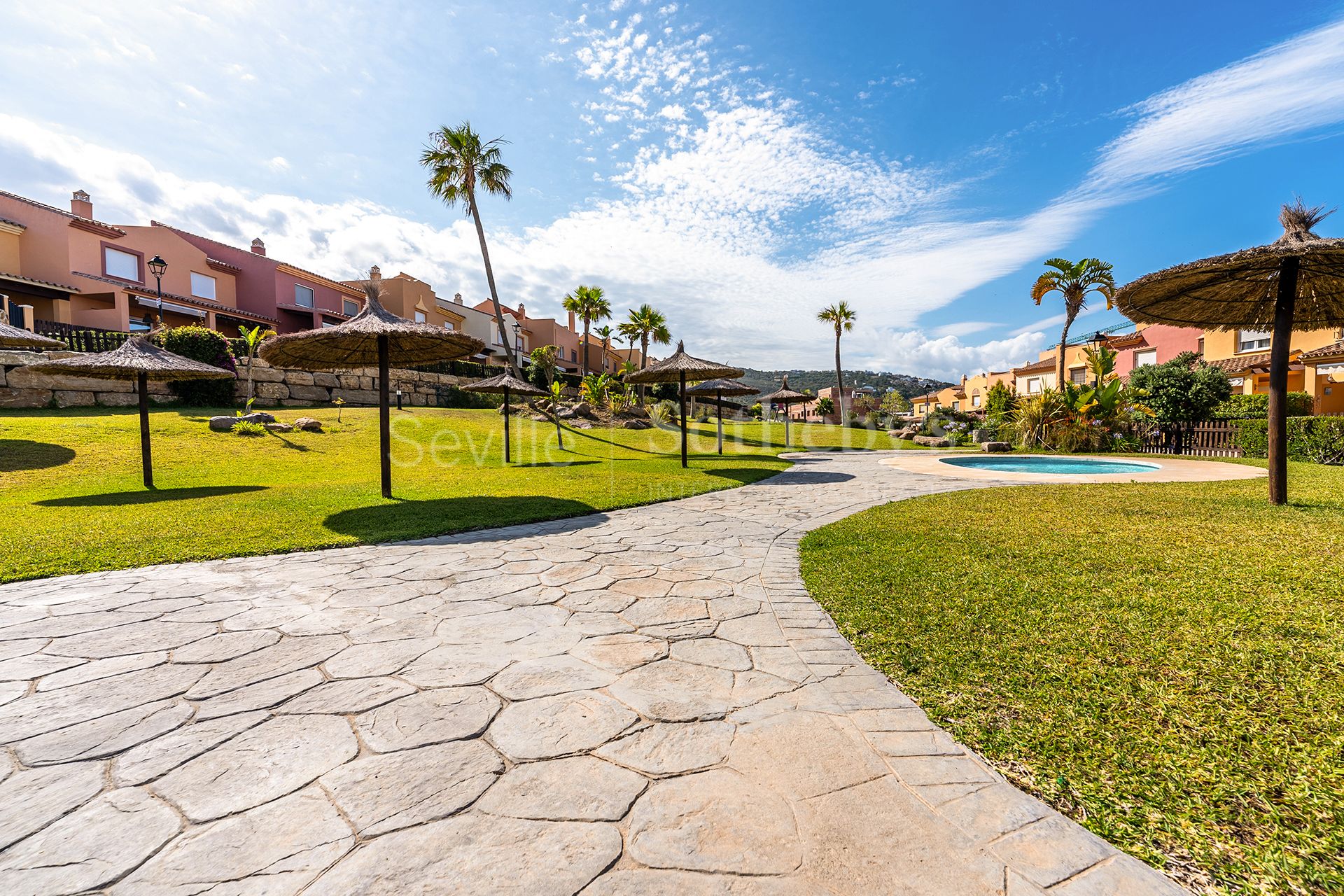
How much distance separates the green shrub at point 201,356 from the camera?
1658cm

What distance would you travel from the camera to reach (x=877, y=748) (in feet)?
7.08

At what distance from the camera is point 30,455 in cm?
993

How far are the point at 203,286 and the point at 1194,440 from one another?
4237 centimetres

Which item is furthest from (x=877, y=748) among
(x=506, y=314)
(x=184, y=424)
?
(x=506, y=314)

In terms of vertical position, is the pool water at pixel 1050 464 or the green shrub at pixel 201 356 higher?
the green shrub at pixel 201 356

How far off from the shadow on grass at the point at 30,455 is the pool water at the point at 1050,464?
19505 mm

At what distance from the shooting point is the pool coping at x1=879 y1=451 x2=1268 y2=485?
33.5 feet

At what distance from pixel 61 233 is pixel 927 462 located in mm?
33901

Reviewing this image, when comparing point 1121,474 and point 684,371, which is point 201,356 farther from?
point 1121,474

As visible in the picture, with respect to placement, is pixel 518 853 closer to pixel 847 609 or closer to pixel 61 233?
pixel 847 609

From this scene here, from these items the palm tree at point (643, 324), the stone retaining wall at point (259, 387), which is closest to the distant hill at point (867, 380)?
the palm tree at point (643, 324)

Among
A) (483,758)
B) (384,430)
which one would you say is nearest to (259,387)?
(384,430)

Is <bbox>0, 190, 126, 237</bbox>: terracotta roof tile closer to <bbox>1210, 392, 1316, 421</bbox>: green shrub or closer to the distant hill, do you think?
<bbox>1210, 392, 1316, 421</bbox>: green shrub

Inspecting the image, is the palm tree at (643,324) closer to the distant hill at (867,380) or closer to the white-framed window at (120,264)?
the white-framed window at (120,264)
